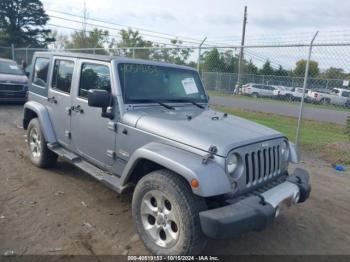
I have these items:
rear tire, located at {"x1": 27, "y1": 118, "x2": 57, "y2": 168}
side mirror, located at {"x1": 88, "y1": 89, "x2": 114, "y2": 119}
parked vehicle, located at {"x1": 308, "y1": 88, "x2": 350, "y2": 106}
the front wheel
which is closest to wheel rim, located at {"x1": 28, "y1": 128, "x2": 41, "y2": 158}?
rear tire, located at {"x1": 27, "y1": 118, "x2": 57, "y2": 168}

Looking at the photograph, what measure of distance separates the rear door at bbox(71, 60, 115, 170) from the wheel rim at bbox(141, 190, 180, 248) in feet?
3.00

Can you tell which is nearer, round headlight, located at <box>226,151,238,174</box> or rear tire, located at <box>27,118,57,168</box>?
round headlight, located at <box>226,151,238,174</box>

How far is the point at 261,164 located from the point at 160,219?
1.14m

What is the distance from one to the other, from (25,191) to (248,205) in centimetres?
323

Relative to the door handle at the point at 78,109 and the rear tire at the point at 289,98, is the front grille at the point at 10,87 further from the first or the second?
the rear tire at the point at 289,98

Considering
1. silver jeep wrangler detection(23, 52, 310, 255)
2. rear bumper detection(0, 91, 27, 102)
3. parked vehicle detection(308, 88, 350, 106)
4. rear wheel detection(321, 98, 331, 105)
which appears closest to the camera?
silver jeep wrangler detection(23, 52, 310, 255)

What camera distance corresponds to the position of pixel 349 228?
164 inches

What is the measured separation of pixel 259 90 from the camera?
16656 millimetres

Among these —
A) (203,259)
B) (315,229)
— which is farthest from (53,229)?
(315,229)

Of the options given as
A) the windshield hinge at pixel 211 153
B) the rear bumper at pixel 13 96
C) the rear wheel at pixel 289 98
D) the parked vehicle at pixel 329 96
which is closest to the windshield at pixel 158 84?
the windshield hinge at pixel 211 153

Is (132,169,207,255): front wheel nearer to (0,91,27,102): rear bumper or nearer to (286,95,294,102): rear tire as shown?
(0,91,27,102): rear bumper

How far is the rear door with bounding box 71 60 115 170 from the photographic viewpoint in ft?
13.2

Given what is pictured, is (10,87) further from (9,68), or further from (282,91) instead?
(282,91)

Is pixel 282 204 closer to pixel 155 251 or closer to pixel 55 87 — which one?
pixel 155 251
